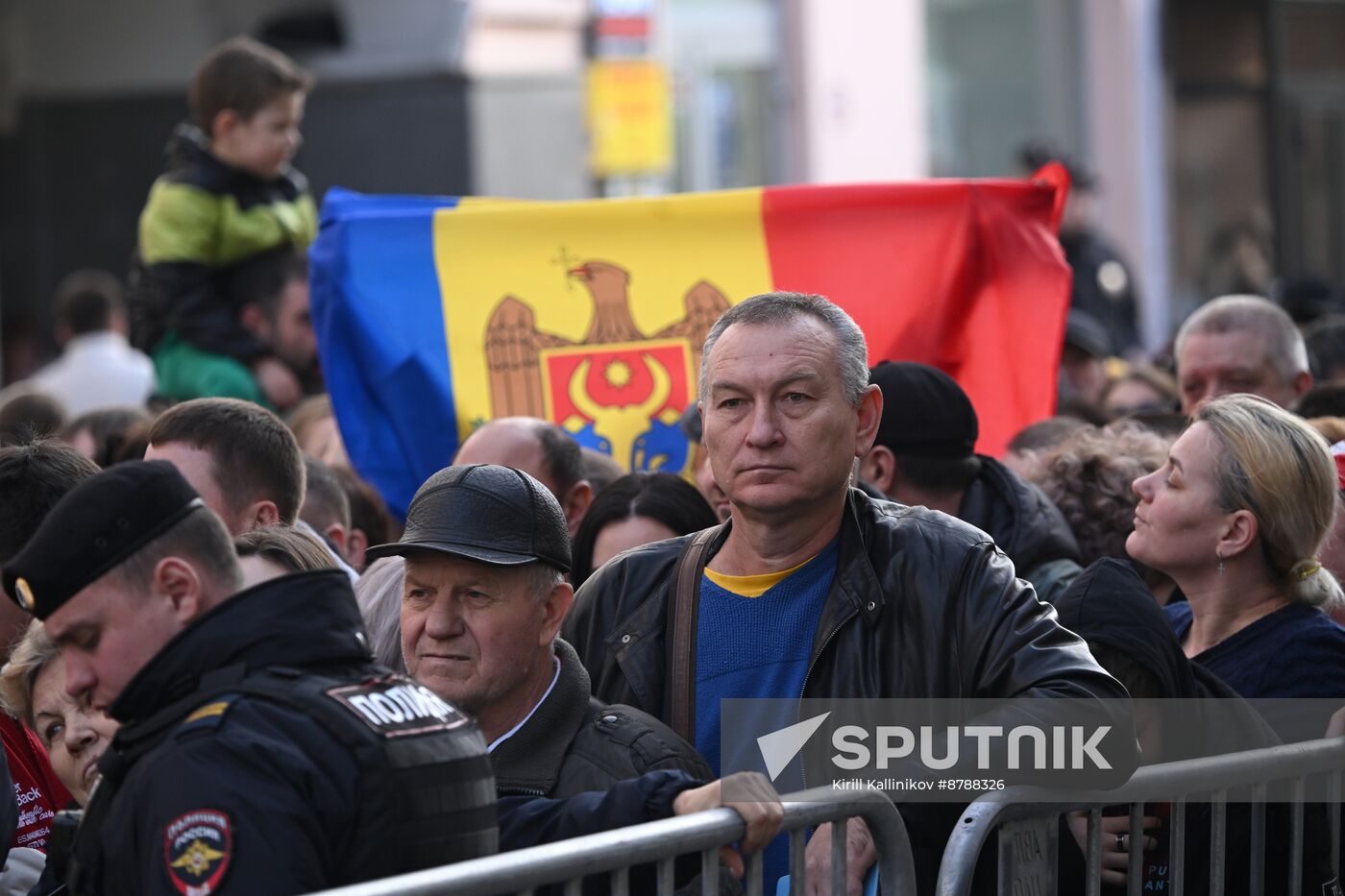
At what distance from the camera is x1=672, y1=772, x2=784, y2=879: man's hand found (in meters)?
3.08

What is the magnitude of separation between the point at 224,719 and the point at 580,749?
89cm

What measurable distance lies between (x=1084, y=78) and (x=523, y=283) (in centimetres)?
1215

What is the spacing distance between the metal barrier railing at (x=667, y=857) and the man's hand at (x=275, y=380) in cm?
430

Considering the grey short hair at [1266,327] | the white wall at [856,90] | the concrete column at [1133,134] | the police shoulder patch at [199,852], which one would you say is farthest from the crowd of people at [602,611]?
the concrete column at [1133,134]

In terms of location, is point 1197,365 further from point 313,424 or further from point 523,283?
point 313,424

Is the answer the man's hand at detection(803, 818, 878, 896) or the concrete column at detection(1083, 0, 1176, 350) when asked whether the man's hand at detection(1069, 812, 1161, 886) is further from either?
the concrete column at detection(1083, 0, 1176, 350)

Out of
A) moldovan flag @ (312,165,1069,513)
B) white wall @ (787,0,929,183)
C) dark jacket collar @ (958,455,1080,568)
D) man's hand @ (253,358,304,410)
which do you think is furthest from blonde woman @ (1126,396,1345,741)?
white wall @ (787,0,929,183)

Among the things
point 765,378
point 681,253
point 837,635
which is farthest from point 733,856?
point 681,253

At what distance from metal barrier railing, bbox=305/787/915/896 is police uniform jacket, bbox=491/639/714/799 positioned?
286mm

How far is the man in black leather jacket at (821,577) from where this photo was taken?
352 cm

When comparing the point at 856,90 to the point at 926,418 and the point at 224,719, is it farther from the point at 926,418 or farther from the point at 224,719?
the point at 224,719

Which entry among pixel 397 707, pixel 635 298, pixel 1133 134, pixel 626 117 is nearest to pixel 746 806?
pixel 397 707

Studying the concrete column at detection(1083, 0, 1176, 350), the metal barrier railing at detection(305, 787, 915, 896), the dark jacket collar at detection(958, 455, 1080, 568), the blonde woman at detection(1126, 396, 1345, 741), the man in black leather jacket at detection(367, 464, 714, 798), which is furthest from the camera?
the concrete column at detection(1083, 0, 1176, 350)

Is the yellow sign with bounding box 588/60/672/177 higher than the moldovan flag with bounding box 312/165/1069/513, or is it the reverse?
the yellow sign with bounding box 588/60/672/177
